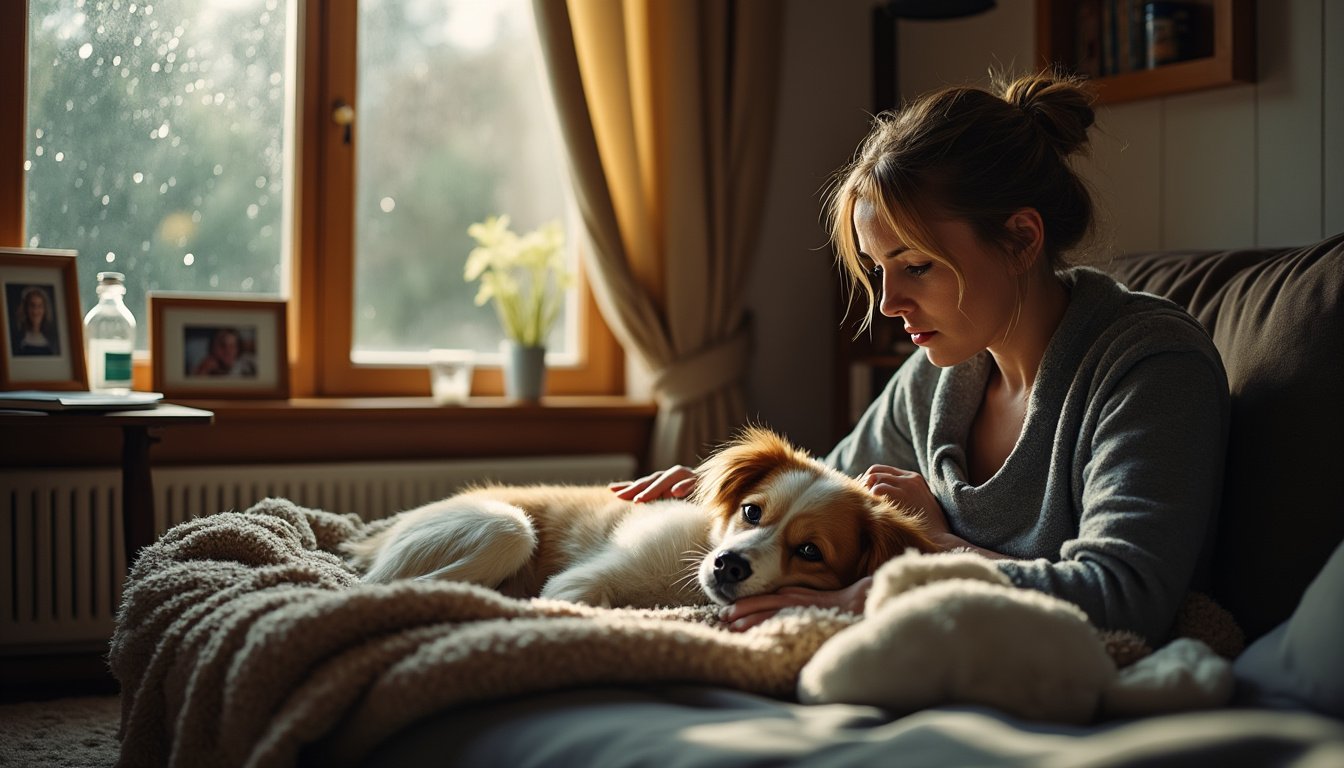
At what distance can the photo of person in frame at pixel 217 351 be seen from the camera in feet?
9.59

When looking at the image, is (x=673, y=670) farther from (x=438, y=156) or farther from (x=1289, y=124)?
(x=438, y=156)

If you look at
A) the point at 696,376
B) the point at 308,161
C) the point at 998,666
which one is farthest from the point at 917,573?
the point at 308,161

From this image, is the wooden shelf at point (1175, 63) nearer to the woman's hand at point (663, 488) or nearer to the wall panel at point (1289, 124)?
the wall panel at point (1289, 124)

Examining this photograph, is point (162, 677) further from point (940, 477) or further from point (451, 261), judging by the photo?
point (451, 261)

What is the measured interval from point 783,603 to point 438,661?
0.53m

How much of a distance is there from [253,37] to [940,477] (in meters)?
2.22

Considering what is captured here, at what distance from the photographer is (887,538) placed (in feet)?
5.18

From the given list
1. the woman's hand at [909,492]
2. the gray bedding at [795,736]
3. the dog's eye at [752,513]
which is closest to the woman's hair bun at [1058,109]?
the woman's hand at [909,492]

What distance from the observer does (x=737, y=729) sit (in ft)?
3.21

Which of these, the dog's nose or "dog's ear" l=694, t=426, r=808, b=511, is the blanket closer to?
the dog's nose

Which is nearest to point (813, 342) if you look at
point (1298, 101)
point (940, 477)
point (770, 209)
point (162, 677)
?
point (770, 209)

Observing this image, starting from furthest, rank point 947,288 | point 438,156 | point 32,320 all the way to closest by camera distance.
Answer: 1. point 438,156
2. point 32,320
3. point 947,288

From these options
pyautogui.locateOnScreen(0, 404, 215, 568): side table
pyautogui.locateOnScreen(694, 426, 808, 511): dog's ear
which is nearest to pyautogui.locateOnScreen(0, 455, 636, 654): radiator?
pyautogui.locateOnScreen(0, 404, 215, 568): side table

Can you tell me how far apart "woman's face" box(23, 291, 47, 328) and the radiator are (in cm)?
35
